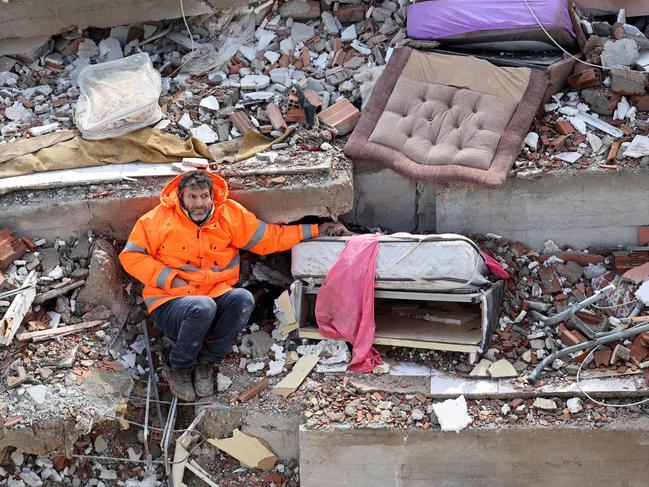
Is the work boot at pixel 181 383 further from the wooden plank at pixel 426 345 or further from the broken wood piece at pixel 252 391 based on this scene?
the wooden plank at pixel 426 345

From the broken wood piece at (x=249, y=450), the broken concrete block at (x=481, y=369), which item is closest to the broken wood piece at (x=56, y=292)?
the broken wood piece at (x=249, y=450)

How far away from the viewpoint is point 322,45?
28.3ft

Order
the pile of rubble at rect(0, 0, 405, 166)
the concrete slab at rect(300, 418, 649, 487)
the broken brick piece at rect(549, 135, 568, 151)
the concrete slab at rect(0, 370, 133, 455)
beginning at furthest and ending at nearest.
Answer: the pile of rubble at rect(0, 0, 405, 166)
the broken brick piece at rect(549, 135, 568, 151)
the concrete slab at rect(0, 370, 133, 455)
the concrete slab at rect(300, 418, 649, 487)

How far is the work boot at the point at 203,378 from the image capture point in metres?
7.15

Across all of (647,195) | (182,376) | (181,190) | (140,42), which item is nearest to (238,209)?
(181,190)

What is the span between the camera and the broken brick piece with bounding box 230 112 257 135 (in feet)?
26.5

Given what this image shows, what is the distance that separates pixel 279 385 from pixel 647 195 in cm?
302

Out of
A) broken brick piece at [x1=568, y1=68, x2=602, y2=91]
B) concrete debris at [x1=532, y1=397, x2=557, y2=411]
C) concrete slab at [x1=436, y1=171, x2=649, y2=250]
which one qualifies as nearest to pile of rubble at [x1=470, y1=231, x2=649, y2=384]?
concrete slab at [x1=436, y1=171, x2=649, y2=250]

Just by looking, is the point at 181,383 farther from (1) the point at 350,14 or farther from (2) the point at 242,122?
(1) the point at 350,14

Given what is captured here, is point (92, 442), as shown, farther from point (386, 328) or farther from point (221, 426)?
point (386, 328)

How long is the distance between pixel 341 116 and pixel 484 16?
134 centimetres

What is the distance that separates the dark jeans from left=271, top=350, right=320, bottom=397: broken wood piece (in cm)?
45

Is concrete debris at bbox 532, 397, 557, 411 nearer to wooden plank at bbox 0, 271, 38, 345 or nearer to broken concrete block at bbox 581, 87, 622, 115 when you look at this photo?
broken concrete block at bbox 581, 87, 622, 115

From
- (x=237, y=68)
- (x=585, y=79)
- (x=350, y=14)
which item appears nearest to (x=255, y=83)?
(x=237, y=68)
